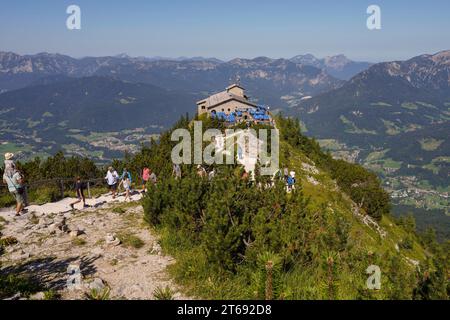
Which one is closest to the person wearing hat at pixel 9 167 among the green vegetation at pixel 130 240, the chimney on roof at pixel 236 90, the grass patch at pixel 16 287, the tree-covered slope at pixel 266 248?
the green vegetation at pixel 130 240

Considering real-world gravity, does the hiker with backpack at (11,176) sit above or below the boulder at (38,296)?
above

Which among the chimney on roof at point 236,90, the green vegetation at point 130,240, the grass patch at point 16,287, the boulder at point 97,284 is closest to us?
the grass patch at point 16,287

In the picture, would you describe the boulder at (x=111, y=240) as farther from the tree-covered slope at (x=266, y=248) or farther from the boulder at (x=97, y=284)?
the boulder at (x=97, y=284)

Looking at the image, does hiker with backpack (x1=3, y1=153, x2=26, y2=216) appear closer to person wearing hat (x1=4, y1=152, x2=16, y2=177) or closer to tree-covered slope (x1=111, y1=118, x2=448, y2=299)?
person wearing hat (x1=4, y1=152, x2=16, y2=177)

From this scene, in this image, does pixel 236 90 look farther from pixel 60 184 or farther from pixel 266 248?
pixel 266 248

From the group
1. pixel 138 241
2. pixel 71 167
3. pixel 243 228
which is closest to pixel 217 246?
pixel 243 228

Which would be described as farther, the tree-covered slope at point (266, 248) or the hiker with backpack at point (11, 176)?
the hiker with backpack at point (11, 176)

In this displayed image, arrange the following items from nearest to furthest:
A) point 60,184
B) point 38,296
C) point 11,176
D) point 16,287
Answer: point 38,296
point 16,287
point 11,176
point 60,184

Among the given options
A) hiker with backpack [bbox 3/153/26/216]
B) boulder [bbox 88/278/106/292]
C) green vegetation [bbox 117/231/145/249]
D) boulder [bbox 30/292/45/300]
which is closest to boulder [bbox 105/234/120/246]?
green vegetation [bbox 117/231/145/249]

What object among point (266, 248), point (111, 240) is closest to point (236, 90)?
point (111, 240)

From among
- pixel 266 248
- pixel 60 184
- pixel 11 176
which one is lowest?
pixel 60 184
